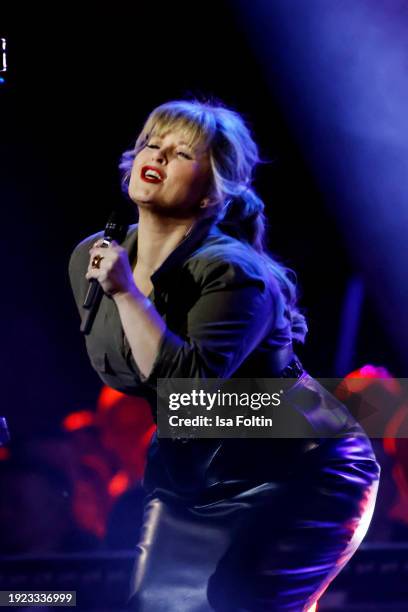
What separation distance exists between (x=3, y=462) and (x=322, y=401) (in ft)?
7.13

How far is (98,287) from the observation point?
1.60m

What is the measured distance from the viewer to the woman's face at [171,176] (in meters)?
1.64

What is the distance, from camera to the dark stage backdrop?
8.48 feet

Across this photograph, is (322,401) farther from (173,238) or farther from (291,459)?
(173,238)

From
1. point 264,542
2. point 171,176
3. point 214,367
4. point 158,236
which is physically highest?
point 171,176

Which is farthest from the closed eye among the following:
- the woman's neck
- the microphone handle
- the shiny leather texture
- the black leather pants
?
the black leather pants

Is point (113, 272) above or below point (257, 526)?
above

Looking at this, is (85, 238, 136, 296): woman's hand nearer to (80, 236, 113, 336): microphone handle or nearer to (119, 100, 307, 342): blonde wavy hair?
(80, 236, 113, 336): microphone handle

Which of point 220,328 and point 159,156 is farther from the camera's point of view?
point 159,156

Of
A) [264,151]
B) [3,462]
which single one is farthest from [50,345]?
[264,151]

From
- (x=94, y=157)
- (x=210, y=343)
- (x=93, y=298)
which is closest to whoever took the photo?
(x=210, y=343)

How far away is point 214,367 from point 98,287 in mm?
321

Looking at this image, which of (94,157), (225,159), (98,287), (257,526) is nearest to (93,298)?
(98,287)

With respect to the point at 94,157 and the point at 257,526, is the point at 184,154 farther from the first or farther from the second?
the point at 94,157
